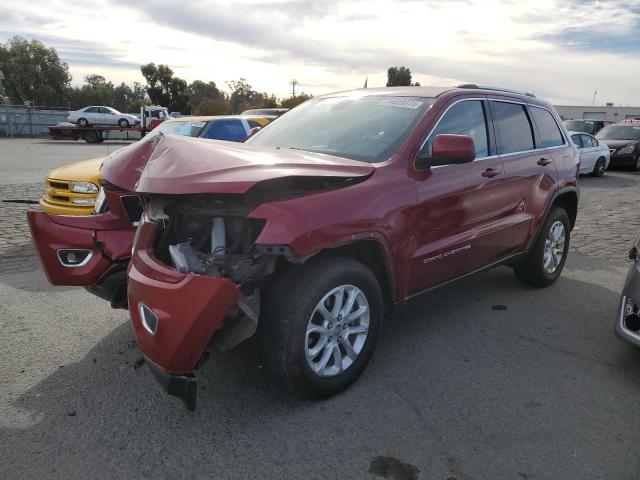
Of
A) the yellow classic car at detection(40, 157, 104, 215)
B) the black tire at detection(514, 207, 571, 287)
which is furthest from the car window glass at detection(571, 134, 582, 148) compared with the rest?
the yellow classic car at detection(40, 157, 104, 215)

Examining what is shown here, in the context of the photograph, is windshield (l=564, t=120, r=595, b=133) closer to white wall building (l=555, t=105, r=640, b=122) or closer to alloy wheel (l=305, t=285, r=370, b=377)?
alloy wheel (l=305, t=285, r=370, b=377)

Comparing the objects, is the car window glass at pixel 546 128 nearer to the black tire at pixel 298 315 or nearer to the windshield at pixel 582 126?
the black tire at pixel 298 315

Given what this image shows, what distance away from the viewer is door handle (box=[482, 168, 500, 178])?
4.00m

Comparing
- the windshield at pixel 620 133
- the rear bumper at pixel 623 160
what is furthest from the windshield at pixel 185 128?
the windshield at pixel 620 133

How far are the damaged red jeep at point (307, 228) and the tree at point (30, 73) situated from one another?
6113cm

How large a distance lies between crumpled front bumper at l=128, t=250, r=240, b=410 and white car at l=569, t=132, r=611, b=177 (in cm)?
1409

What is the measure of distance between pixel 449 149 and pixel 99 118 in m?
34.7

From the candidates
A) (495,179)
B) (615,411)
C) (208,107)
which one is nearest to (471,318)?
(495,179)

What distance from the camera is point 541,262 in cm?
504

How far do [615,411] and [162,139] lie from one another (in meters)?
3.17

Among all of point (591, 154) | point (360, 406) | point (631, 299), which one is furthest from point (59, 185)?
point (591, 154)

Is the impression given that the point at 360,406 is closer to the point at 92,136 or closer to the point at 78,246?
the point at 78,246

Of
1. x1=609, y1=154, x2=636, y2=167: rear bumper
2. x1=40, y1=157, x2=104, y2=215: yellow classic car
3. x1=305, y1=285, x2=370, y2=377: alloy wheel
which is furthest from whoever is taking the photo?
x1=609, y1=154, x2=636, y2=167: rear bumper

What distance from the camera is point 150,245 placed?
3.00 metres
